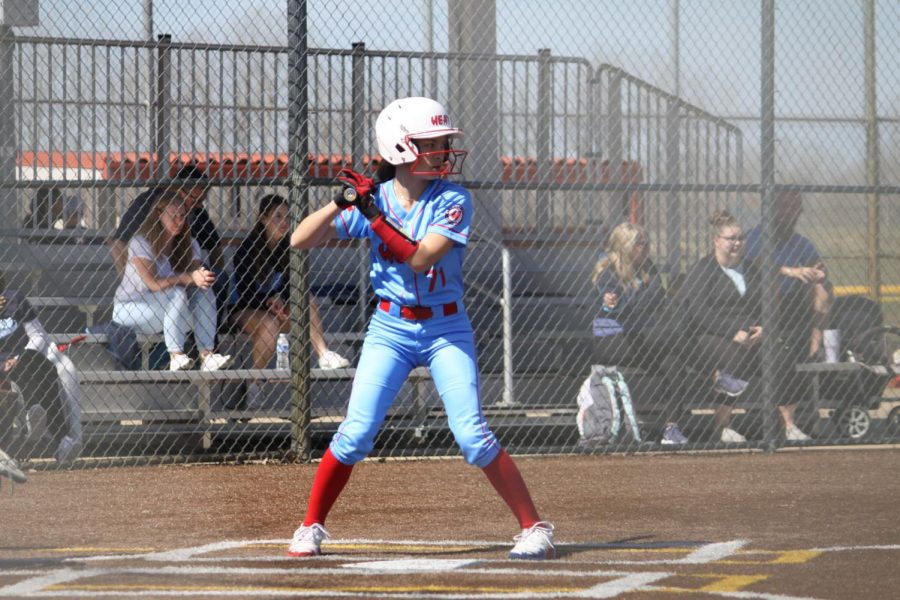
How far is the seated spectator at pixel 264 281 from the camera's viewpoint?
29.9 ft

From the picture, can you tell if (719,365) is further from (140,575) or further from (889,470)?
(140,575)

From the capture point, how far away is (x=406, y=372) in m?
5.37

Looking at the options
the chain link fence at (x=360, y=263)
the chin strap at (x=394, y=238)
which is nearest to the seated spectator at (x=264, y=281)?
the chain link fence at (x=360, y=263)

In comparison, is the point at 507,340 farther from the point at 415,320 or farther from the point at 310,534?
the point at 310,534

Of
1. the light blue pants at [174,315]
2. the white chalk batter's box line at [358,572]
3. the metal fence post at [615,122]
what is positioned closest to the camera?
the white chalk batter's box line at [358,572]

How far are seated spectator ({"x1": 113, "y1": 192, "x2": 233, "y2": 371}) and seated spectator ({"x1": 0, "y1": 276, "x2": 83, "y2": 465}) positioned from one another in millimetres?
539

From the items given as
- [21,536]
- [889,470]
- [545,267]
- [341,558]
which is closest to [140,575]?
[341,558]

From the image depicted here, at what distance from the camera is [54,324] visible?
9469 mm

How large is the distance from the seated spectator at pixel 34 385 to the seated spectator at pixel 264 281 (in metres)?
1.18

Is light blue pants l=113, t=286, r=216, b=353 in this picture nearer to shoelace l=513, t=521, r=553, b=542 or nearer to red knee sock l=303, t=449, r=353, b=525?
red knee sock l=303, t=449, r=353, b=525

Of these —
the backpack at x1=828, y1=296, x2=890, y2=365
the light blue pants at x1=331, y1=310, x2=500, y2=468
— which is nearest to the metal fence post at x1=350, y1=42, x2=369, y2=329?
the backpack at x1=828, y1=296, x2=890, y2=365

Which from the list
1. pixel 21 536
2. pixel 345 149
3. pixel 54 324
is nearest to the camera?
pixel 21 536

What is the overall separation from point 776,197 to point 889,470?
2.04 m

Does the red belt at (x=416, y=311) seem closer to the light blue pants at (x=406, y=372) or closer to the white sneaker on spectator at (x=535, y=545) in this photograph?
the light blue pants at (x=406, y=372)
